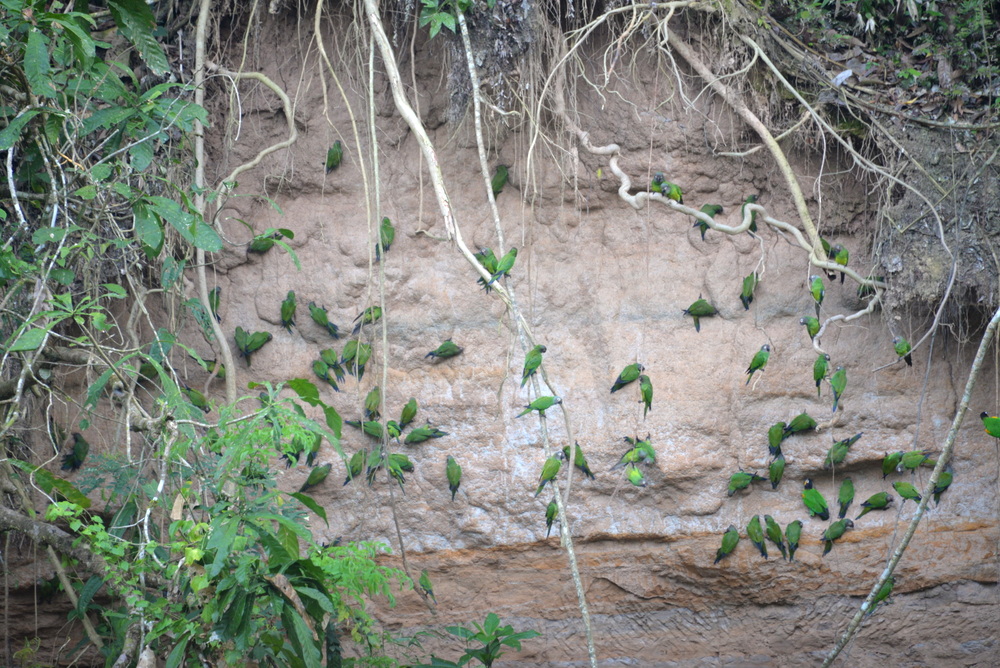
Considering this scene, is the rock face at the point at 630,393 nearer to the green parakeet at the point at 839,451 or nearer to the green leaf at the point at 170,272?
the green parakeet at the point at 839,451

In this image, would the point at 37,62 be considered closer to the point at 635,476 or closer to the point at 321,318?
the point at 321,318

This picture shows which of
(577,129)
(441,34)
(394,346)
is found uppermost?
(441,34)

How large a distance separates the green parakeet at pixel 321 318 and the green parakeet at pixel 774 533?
2382mm

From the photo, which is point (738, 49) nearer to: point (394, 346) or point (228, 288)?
point (394, 346)

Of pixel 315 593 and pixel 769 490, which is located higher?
pixel 315 593

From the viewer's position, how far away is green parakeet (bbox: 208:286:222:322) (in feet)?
13.9

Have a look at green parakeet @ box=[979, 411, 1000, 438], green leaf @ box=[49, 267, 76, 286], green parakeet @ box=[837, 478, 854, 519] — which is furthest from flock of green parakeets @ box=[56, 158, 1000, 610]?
green leaf @ box=[49, 267, 76, 286]

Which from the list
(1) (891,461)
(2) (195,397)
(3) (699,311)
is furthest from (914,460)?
(2) (195,397)

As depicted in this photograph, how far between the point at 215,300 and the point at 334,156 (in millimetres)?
960

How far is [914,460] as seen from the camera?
419cm

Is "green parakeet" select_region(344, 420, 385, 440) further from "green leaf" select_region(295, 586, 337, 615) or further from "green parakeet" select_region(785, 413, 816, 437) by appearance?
"green parakeet" select_region(785, 413, 816, 437)

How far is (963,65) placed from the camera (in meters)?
4.12

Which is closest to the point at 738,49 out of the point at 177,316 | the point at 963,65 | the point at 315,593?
the point at 963,65

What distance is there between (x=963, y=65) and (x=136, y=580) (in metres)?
4.15
